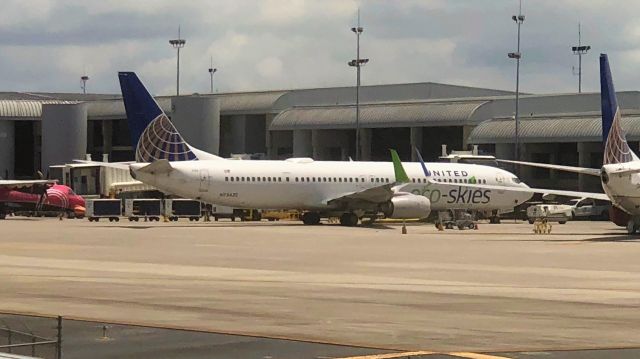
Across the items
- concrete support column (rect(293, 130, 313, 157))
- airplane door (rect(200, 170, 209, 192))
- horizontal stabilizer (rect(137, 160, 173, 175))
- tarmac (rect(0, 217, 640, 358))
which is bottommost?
tarmac (rect(0, 217, 640, 358))

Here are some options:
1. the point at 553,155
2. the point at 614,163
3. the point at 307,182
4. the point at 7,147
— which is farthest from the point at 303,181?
the point at 7,147

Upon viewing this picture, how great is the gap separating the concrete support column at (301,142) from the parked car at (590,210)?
28.4m

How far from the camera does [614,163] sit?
5322cm

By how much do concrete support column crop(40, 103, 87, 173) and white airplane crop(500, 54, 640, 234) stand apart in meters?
71.1

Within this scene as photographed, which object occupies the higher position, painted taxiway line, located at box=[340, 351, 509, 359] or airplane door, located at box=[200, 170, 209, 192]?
airplane door, located at box=[200, 170, 209, 192]

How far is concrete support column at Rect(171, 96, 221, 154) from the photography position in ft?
359

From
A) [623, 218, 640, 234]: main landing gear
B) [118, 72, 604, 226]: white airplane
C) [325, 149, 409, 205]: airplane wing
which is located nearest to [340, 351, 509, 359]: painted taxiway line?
[623, 218, 640, 234]: main landing gear

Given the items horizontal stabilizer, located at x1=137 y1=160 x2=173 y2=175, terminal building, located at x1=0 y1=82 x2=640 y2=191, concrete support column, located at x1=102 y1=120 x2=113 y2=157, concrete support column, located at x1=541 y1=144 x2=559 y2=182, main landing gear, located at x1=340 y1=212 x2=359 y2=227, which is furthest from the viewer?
concrete support column, located at x1=102 y1=120 x2=113 y2=157

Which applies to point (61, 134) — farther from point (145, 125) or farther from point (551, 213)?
point (145, 125)

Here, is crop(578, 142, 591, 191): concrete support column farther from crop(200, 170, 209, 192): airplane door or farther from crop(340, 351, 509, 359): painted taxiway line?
crop(340, 351, 509, 359): painted taxiway line

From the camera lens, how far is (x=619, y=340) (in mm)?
19875

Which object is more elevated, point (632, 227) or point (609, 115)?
→ point (609, 115)

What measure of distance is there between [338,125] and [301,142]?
523 centimetres

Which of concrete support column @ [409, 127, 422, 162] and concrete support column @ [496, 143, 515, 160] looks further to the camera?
concrete support column @ [409, 127, 422, 162]
